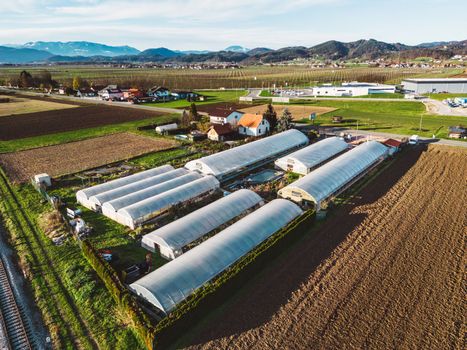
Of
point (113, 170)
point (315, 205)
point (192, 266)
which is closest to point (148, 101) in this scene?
point (113, 170)

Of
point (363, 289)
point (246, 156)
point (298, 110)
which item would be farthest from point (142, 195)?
point (298, 110)

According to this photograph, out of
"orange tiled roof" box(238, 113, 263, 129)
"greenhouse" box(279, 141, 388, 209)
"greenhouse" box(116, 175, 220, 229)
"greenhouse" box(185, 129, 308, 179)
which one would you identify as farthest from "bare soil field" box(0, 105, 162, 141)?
"greenhouse" box(279, 141, 388, 209)

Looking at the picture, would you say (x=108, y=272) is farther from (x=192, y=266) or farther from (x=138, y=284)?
(x=192, y=266)

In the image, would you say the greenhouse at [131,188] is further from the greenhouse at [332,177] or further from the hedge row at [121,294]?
the greenhouse at [332,177]

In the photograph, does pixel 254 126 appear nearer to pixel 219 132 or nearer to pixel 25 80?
pixel 219 132

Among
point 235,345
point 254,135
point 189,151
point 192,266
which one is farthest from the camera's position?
point 254,135

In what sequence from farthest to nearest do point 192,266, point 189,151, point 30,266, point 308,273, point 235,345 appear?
point 189,151 < point 30,266 < point 308,273 < point 192,266 < point 235,345
